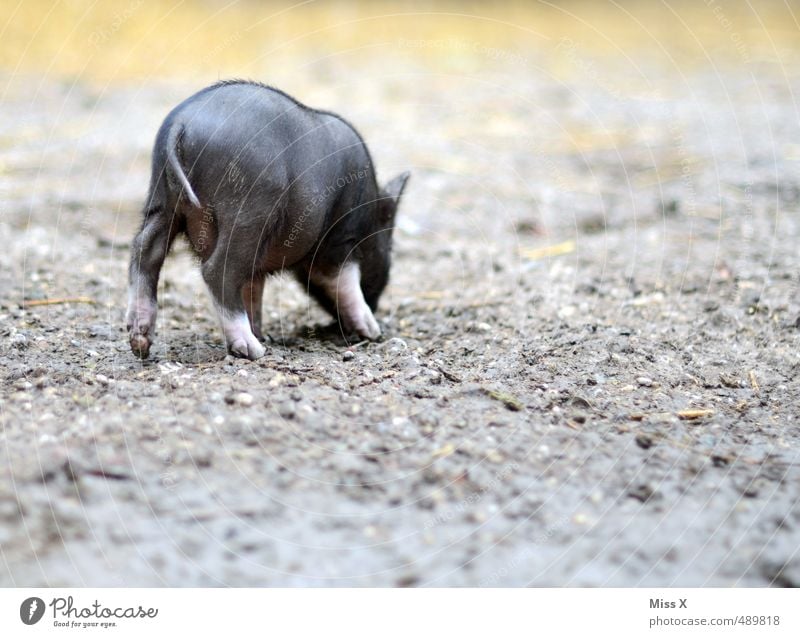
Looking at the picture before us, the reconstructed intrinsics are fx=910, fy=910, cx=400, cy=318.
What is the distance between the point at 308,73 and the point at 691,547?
38.1ft

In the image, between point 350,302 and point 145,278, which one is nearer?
point 145,278

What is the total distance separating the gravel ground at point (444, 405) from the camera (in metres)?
3.37

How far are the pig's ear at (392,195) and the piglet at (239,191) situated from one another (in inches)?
25.3

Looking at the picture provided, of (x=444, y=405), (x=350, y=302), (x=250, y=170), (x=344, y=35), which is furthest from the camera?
(x=344, y=35)

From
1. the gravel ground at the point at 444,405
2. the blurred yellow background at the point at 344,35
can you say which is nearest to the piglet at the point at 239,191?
the gravel ground at the point at 444,405

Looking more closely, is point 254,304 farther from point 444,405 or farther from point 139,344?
point 444,405

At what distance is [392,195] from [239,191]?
1.73 metres

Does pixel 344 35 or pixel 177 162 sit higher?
pixel 177 162

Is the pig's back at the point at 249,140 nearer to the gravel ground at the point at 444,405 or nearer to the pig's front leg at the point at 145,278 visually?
the pig's front leg at the point at 145,278

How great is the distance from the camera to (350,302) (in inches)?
234

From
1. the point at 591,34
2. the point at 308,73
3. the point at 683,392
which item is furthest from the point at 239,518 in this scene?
the point at 591,34

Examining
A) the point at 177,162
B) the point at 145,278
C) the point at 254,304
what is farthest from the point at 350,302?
the point at 177,162

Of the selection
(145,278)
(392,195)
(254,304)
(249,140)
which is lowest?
(254,304)
